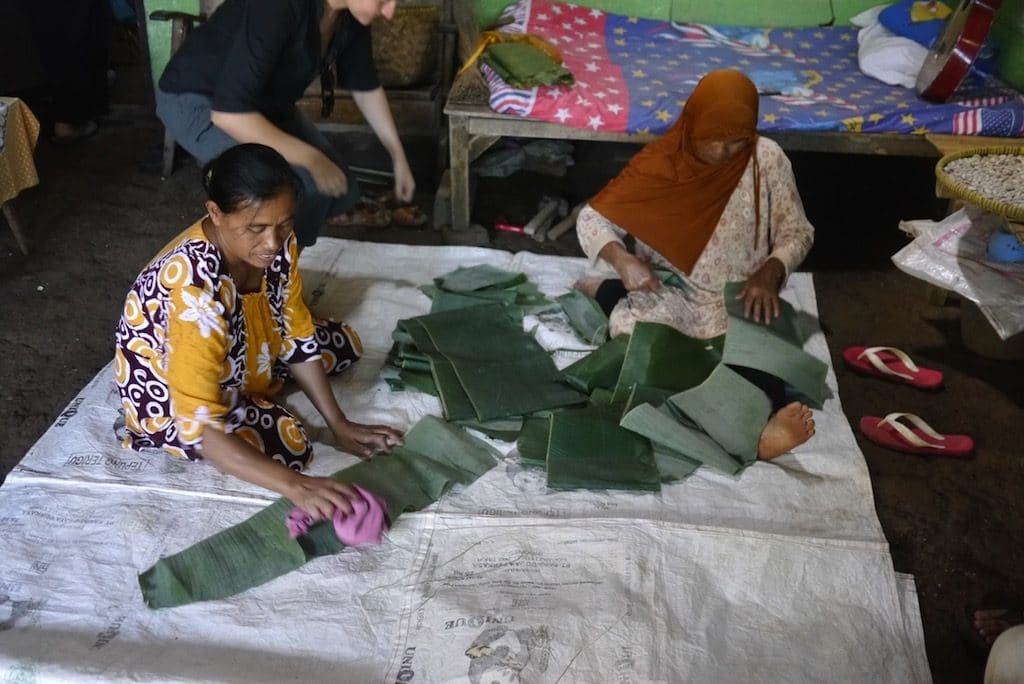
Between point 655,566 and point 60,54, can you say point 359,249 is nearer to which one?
point 655,566

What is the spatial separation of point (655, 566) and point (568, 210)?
6.86 feet

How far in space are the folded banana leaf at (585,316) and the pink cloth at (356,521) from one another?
3.04 feet

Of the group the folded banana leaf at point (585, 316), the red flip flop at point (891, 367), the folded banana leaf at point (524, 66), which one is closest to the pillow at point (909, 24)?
the folded banana leaf at point (524, 66)

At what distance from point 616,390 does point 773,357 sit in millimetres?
392

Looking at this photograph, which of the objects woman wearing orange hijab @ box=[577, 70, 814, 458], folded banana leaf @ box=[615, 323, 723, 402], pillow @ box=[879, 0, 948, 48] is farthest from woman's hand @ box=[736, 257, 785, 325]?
pillow @ box=[879, 0, 948, 48]

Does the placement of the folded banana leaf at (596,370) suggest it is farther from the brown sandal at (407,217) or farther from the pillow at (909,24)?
the pillow at (909,24)

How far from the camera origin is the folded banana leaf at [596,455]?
74.8 inches

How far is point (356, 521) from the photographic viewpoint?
5.49 ft

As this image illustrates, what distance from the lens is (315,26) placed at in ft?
7.39

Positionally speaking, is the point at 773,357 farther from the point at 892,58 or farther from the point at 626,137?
the point at 892,58

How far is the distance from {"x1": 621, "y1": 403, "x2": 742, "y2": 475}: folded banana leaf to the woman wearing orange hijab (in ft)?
1.34

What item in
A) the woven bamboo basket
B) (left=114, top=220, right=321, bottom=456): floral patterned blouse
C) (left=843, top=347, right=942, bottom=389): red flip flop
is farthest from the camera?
the woven bamboo basket

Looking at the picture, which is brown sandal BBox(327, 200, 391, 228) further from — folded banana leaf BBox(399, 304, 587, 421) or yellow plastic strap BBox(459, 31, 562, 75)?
folded banana leaf BBox(399, 304, 587, 421)

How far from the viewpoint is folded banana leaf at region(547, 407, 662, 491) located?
1900 millimetres
